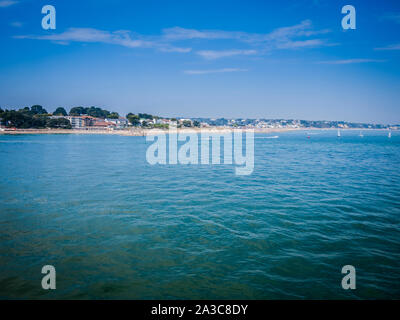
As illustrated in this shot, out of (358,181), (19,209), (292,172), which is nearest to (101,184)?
(19,209)

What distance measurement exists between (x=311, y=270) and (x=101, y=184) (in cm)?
1628

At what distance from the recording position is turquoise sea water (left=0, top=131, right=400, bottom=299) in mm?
6992

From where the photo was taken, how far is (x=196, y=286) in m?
6.99

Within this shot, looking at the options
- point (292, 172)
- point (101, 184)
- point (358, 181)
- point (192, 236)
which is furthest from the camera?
point (292, 172)

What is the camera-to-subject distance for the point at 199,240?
9766 millimetres

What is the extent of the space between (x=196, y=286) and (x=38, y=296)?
4434 millimetres

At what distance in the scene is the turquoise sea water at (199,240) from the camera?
6.99 m

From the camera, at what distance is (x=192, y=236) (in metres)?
10.1

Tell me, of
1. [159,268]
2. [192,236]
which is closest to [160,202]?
[192,236]

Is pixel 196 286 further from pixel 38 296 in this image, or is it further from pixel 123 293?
pixel 38 296

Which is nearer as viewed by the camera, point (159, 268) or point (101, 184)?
point (159, 268)

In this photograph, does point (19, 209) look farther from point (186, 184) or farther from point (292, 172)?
point (292, 172)
